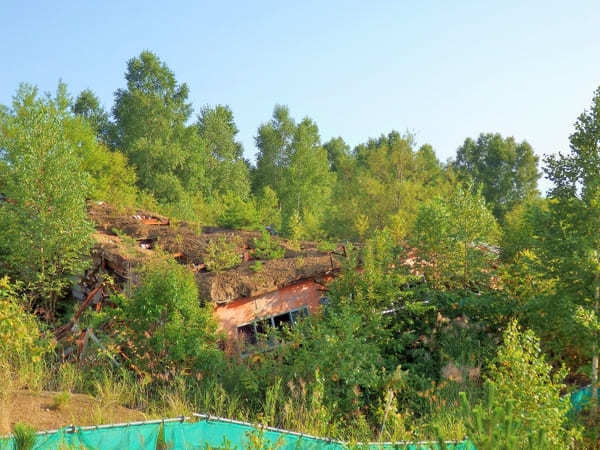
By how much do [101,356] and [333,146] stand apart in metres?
52.9

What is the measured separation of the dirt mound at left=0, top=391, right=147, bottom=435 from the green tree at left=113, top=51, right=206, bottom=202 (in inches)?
1082

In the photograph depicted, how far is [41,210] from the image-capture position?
41.4ft

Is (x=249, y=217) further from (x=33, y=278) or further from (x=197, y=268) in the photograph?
(x=33, y=278)

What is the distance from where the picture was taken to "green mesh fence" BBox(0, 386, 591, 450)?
16.0 ft

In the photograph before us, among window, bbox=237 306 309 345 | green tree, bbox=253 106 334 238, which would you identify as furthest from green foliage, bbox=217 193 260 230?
green tree, bbox=253 106 334 238

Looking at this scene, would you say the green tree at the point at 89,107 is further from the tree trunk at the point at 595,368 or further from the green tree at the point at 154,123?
the tree trunk at the point at 595,368

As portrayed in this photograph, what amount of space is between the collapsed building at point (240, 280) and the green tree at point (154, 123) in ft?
62.7

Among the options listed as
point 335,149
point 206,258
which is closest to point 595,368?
point 206,258

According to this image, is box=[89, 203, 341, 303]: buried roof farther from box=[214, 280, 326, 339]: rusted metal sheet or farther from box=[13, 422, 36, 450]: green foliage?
box=[13, 422, 36, 450]: green foliage

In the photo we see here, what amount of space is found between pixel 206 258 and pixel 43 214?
13.6ft

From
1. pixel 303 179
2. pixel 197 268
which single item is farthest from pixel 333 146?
pixel 197 268

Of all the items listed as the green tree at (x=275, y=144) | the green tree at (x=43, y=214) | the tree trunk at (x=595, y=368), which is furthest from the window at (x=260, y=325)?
the green tree at (x=275, y=144)

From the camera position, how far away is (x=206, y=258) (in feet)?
44.1

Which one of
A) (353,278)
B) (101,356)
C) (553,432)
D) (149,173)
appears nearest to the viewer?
(553,432)
